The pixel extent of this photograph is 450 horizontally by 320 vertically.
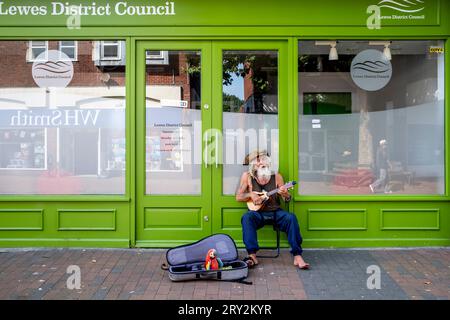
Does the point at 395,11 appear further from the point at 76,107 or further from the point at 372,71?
the point at 76,107

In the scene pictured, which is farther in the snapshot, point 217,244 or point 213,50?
point 213,50

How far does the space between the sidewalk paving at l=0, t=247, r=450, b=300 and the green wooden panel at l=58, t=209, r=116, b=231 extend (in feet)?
1.04

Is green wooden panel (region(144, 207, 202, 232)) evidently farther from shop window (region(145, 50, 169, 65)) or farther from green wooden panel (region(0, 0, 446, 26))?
green wooden panel (region(0, 0, 446, 26))

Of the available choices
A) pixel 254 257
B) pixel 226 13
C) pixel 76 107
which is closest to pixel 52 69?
pixel 76 107

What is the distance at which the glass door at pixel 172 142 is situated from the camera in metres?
6.29

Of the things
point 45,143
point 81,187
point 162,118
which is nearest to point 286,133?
point 162,118

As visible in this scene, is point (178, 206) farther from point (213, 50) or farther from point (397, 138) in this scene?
point (397, 138)

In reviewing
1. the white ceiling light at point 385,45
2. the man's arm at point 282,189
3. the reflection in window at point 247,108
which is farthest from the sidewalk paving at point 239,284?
the white ceiling light at point 385,45

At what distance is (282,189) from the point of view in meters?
5.62

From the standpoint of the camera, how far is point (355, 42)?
635cm

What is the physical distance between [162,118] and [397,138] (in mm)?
3289

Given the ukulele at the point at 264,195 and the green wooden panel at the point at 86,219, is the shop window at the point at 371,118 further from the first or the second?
the green wooden panel at the point at 86,219

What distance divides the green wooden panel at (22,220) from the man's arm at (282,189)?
126 inches

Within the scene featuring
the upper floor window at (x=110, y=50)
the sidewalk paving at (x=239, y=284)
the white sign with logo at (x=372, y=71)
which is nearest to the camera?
the sidewalk paving at (x=239, y=284)
